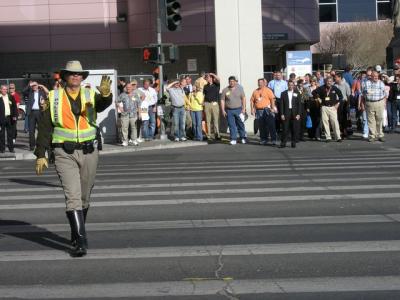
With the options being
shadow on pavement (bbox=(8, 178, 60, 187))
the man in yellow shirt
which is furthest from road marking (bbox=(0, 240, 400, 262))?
the man in yellow shirt

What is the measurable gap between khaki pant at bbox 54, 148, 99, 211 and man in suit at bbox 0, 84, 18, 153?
12.9 m

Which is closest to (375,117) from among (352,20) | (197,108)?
(197,108)

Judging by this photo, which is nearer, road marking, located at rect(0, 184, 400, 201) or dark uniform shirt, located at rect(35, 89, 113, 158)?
dark uniform shirt, located at rect(35, 89, 113, 158)

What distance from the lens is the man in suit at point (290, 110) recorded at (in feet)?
62.8

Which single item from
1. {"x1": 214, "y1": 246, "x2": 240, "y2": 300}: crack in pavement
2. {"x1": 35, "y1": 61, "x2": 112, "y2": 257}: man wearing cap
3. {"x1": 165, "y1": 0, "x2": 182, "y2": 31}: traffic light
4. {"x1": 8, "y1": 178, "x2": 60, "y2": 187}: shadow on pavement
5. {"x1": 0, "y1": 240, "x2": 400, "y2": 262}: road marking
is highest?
{"x1": 165, "y1": 0, "x2": 182, "y2": 31}: traffic light

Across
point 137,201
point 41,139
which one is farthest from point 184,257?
point 137,201

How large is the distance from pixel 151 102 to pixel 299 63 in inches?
302

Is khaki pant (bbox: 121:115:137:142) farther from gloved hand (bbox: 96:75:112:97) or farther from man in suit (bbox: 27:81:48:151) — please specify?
gloved hand (bbox: 96:75:112:97)

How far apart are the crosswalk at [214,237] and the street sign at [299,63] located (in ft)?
44.0

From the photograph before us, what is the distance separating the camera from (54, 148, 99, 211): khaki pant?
23.3ft

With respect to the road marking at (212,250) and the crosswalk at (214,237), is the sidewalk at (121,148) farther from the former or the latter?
the road marking at (212,250)

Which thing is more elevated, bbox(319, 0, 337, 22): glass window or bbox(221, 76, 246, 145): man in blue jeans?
bbox(319, 0, 337, 22): glass window

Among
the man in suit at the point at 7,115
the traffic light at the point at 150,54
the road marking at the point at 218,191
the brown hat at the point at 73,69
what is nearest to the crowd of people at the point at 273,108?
the traffic light at the point at 150,54

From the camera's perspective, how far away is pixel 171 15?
21.5 meters
